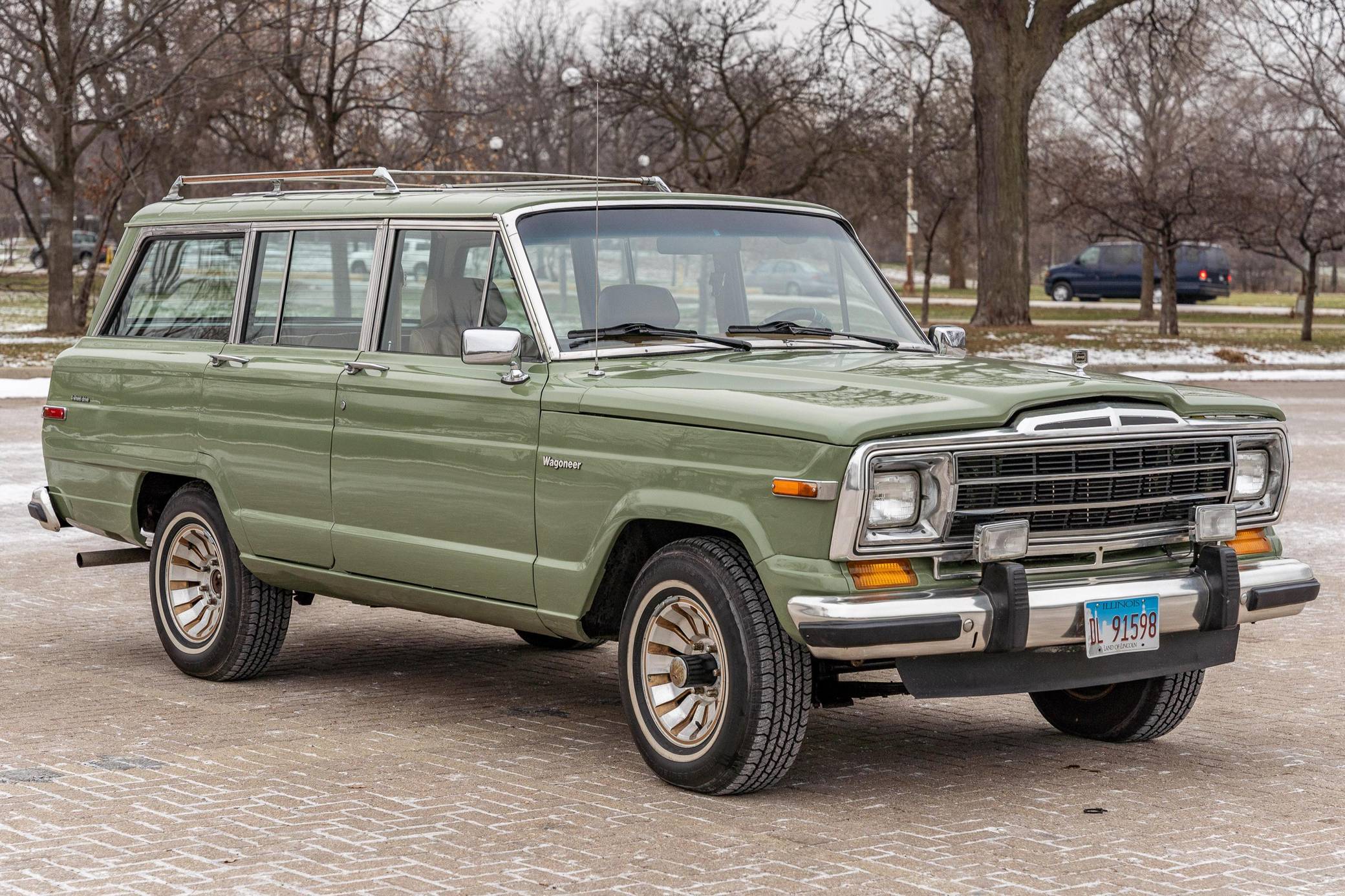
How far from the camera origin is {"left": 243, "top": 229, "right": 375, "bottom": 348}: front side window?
7.33 m

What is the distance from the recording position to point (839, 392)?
18.7 ft

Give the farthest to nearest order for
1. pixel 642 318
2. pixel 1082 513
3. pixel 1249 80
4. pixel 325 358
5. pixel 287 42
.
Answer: pixel 1249 80 → pixel 287 42 → pixel 325 358 → pixel 642 318 → pixel 1082 513

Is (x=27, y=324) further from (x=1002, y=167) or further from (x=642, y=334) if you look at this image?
(x=642, y=334)

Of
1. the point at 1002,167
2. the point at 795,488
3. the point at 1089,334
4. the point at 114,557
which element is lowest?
the point at 114,557

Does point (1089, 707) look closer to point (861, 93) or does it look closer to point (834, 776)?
point (834, 776)

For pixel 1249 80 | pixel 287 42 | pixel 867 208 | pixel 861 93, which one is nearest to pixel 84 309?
pixel 287 42

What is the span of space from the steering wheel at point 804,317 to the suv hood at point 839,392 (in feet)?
0.98

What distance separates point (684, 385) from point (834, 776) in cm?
140

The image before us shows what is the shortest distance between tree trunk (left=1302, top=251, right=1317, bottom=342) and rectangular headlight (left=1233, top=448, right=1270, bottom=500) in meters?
30.8

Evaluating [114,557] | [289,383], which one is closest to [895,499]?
[289,383]

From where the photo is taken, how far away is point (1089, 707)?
6766mm

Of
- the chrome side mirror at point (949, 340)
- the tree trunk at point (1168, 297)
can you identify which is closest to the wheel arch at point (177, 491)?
the chrome side mirror at point (949, 340)

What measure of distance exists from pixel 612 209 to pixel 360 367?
113cm

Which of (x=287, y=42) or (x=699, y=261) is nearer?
(x=699, y=261)
